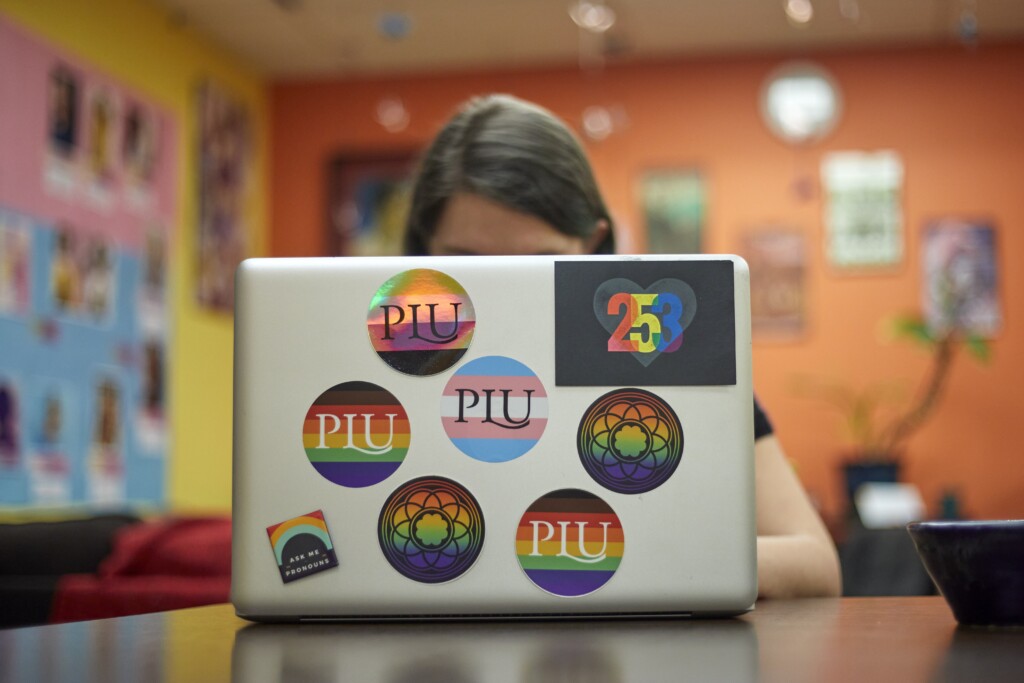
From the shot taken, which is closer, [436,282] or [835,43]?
[436,282]

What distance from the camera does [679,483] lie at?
69 centimetres

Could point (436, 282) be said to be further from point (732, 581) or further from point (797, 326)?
point (797, 326)

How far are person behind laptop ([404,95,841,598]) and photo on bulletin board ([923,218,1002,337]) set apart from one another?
3.64 m

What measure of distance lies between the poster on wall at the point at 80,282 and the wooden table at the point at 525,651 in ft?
10.2

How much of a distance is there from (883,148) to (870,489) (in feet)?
4.72

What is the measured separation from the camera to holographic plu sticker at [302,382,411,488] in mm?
698

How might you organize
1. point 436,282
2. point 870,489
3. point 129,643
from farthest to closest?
point 870,489 < point 436,282 < point 129,643

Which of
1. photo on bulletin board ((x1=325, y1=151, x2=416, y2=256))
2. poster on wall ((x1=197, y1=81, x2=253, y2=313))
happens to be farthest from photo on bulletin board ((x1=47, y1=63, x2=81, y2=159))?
photo on bulletin board ((x1=325, y1=151, x2=416, y2=256))

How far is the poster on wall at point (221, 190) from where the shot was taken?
4703 mm

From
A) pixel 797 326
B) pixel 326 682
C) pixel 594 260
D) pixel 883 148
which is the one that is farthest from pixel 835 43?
pixel 326 682

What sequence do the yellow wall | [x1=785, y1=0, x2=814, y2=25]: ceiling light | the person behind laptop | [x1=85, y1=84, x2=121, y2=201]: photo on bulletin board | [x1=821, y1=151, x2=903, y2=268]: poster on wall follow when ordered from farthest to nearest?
[x1=821, y1=151, x2=903, y2=268]: poster on wall < [x1=785, y1=0, x2=814, y2=25]: ceiling light < the yellow wall < [x1=85, y1=84, x2=121, y2=201]: photo on bulletin board < the person behind laptop

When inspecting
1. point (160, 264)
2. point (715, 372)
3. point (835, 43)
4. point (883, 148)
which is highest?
point (835, 43)

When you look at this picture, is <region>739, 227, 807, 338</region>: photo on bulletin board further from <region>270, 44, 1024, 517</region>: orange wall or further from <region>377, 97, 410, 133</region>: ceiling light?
<region>377, 97, 410, 133</region>: ceiling light

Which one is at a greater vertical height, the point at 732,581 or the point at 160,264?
the point at 160,264
